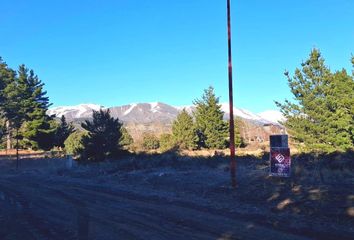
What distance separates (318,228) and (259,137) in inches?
3811

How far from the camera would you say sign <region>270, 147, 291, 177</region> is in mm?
13820

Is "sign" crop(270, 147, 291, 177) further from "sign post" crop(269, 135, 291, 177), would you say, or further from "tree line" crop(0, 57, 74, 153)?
"tree line" crop(0, 57, 74, 153)

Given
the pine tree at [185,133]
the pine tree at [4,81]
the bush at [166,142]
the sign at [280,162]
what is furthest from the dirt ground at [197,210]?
the pine tree at [4,81]

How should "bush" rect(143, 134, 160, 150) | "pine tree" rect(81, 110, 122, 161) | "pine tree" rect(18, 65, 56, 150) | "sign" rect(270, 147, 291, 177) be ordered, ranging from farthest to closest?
"bush" rect(143, 134, 160, 150) < "pine tree" rect(18, 65, 56, 150) < "pine tree" rect(81, 110, 122, 161) < "sign" rect(270, 147, 291, 177)

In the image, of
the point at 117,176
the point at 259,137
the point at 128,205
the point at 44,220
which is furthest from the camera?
the point at 259,137

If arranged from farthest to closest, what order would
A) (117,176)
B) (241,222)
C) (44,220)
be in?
(117,176), (44,220), (241,222)

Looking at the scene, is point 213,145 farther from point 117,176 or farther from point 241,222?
point 241,222

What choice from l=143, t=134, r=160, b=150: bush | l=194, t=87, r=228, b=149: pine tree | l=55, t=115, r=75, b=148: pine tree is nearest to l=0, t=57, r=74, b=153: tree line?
l=55, t=115, r=75, b=148: pine tree

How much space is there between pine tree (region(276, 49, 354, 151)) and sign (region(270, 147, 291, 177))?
28294 millimetres

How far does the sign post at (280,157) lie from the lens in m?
13.8

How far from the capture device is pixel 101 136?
36.3 metres

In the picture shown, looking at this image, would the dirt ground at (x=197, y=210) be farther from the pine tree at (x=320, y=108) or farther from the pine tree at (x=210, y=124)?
the pine tree at (x=210, y=124)

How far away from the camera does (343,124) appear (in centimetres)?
3941

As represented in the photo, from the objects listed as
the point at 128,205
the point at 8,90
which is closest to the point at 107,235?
the point at 128,205
